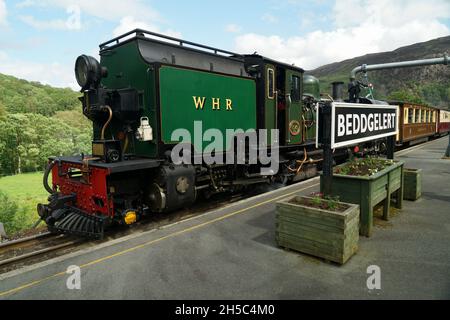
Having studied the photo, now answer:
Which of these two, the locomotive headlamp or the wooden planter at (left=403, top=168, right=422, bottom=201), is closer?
the locomotive headlamp

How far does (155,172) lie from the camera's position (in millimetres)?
5586

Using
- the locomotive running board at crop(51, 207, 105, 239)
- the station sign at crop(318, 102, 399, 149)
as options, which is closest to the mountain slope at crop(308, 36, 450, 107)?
the station sign at crop(318, 102, 399, 149)

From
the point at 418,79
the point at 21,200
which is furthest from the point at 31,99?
the point at 418,79

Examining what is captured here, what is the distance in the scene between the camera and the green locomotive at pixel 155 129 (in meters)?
Result: 5.29

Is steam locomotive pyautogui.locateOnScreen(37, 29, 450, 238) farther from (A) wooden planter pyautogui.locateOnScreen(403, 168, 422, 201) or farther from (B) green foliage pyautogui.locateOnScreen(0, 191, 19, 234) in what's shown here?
(B) green foliage pyautogui.locateOnScreen(0, 191, 19, 234)

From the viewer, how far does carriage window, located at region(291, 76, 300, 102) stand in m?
8.55

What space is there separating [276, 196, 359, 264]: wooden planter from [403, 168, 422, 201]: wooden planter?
3.17 metres

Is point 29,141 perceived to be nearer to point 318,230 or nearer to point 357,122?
point 357,122

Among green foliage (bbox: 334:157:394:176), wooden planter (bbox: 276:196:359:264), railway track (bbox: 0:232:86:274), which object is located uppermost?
green foliage (bbox: 334:157:394:176)

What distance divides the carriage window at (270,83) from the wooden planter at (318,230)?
4321mm

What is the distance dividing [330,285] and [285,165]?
5715 millimetres

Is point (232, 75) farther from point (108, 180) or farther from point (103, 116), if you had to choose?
point (108, 180)
